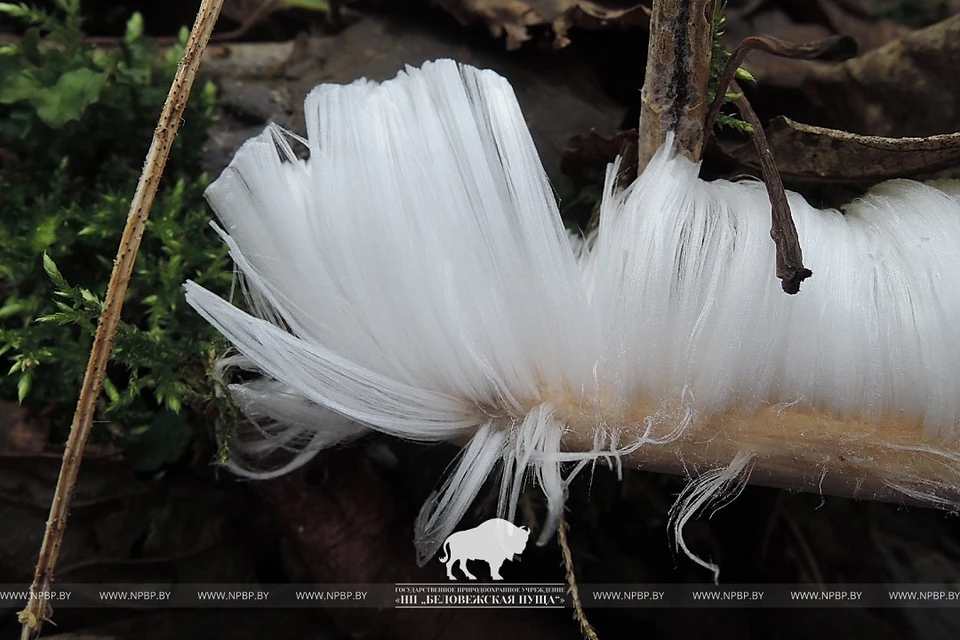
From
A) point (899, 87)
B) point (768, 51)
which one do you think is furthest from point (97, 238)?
point (899, 87)

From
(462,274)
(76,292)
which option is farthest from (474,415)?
(76,292)

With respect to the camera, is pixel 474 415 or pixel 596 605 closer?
pixel 474 415

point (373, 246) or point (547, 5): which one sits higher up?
point (547, 5)

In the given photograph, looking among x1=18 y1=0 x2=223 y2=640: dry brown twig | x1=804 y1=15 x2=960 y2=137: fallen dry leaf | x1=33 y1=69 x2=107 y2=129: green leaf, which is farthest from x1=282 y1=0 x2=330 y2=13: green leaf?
x1=804 y1=15 x2=960 y2=137: fallen dry leaf

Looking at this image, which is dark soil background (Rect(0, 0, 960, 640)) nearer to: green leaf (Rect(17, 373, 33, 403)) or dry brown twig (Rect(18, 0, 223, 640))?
green leaf (Rect(17, 373, 33, 403))

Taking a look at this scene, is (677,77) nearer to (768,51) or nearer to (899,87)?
(768,51)

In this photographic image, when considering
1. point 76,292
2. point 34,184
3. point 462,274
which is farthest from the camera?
point 34,184

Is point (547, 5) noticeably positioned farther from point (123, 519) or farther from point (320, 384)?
point (123, 519)

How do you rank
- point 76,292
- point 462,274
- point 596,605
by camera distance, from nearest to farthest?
point 462,274, point 76,292, point 596,605
